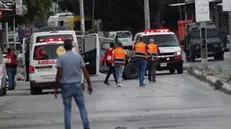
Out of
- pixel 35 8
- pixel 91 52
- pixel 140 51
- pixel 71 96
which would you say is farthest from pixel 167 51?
pixel 71 96

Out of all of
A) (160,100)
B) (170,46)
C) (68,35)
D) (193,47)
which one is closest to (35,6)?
(193,47)

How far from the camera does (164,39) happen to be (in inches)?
1304

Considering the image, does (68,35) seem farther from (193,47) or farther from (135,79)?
(193,47)

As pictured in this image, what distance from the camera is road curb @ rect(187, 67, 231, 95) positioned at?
21880mm

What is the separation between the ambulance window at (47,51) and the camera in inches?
1005

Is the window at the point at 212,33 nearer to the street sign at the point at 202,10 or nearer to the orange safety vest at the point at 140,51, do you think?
the street sign at the point at 202,10

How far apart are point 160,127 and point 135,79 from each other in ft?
57.1

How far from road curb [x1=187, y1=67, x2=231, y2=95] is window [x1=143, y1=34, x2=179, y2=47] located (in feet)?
5.63

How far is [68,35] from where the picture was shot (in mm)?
27469

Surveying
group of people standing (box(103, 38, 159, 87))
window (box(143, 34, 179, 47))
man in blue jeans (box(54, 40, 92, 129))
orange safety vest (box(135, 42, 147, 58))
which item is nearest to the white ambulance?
group of people standing (box(103, 38, 159, 87))

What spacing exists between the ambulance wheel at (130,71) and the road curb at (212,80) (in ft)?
8.54

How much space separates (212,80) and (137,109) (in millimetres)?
8232

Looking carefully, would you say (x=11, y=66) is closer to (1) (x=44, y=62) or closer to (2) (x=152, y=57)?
(1) (x=44, y=62)

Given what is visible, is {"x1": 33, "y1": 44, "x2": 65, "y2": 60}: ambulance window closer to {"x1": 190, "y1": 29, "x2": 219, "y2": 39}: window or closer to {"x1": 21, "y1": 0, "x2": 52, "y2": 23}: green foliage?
{"x1": 21, "y1": 0, "x2": 52, "y2": 23}: green foliage
